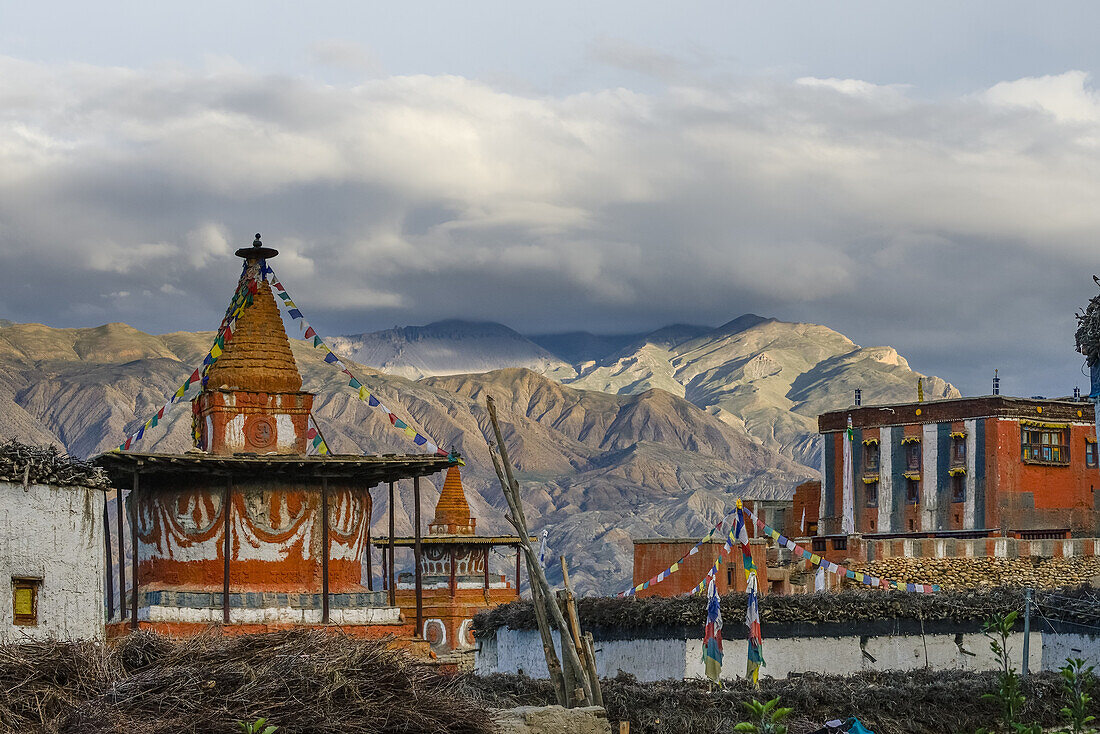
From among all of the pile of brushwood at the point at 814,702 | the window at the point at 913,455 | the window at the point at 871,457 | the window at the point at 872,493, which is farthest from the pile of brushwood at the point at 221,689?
the window at the point at 872,493

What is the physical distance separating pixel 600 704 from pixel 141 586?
17.6 metres

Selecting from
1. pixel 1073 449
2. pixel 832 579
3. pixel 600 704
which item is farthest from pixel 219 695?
pixel 1073 449

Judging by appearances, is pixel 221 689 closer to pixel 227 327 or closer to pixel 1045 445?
pixel 227 327

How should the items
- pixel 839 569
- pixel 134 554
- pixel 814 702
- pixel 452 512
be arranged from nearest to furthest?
pixel 814 702 < pixel 134 554 < pixel 839 569 < pixel 452 512

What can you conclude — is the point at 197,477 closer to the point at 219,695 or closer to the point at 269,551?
the point at 269,551

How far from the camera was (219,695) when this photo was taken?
15.3 m

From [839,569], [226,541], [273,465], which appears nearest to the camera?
[226,541]

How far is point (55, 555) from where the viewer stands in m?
23.5

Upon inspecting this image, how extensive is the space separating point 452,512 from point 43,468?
Answer: 40.6m

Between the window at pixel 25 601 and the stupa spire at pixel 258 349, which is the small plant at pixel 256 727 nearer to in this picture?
the window at pixel 25 601

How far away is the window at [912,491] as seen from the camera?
205 feet

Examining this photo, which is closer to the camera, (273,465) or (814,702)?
(814,702)

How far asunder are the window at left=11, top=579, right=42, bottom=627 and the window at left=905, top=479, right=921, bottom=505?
45.1m

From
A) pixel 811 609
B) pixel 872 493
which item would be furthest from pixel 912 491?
pixel 811 609
